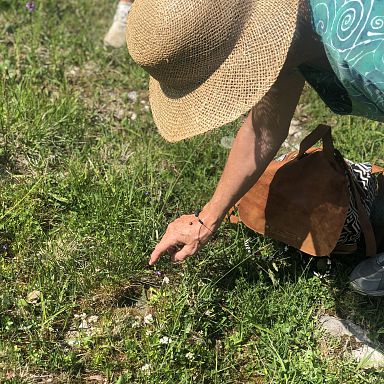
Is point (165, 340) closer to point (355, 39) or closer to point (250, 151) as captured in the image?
point (250, 151)

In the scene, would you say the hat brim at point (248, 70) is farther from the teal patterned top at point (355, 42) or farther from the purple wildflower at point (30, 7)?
the purple wildflower at point (30, 7)

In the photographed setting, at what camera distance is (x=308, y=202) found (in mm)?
2797

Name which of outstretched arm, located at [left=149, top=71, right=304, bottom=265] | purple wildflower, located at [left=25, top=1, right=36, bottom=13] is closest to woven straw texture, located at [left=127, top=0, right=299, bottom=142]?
outstretched arm, located at [left=149, top=71, right=304, bottom=265]

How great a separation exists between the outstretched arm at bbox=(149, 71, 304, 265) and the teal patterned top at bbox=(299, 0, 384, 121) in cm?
22

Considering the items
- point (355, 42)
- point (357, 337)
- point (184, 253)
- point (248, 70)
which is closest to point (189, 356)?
point (184, 253)

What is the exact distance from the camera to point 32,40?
4207mm

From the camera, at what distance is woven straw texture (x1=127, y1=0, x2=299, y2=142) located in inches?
72.3

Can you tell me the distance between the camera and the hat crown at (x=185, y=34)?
1828 mm

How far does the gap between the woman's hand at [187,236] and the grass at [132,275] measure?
1.01ft

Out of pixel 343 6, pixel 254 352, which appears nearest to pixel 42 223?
pixel 254 352

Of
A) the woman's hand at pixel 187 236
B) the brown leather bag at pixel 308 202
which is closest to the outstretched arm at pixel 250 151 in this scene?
the woman's hand at pixel 187 236

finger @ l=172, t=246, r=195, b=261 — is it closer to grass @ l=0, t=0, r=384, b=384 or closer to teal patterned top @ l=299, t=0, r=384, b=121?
grass @ l=0, t=0, r=384, b=384

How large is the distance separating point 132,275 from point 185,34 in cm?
128

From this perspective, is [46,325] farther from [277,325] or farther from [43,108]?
[43,108]
